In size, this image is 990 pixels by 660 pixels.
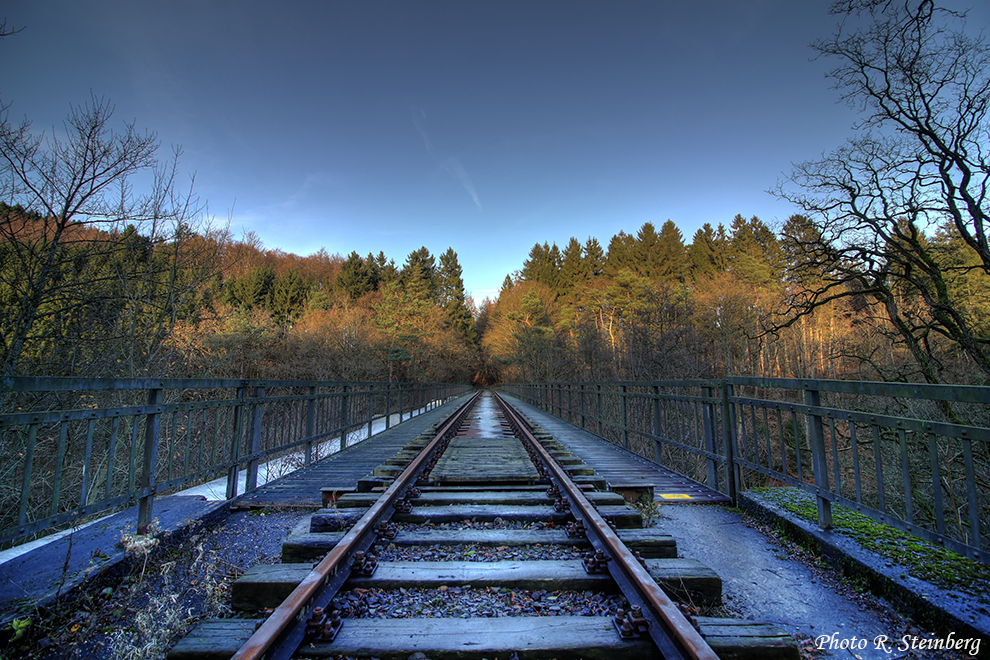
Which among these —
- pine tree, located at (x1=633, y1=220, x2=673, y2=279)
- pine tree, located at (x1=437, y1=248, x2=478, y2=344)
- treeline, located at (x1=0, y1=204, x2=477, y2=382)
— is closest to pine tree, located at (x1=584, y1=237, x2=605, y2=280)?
pine tree, located at (x1=633, y1=220, x2=673, y2=279)

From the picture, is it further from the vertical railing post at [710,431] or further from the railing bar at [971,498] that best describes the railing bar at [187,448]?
the vertical railing post at [710,431]

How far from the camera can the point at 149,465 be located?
125 inches

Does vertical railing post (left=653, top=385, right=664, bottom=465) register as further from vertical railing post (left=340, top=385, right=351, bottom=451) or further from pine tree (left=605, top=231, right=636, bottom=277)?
pine tree (left=605, top=231, right=636, bottom=277)

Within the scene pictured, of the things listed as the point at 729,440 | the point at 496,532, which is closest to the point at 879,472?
the point at 729,440

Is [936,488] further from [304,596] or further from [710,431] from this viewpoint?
[304,596]

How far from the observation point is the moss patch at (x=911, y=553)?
7.44ft

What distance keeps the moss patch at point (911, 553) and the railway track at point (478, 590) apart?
119cm

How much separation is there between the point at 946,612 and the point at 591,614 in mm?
1612

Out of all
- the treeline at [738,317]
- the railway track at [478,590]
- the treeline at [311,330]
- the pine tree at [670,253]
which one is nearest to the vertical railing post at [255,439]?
the railway track at [478,590]

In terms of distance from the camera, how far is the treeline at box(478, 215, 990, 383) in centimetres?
1208

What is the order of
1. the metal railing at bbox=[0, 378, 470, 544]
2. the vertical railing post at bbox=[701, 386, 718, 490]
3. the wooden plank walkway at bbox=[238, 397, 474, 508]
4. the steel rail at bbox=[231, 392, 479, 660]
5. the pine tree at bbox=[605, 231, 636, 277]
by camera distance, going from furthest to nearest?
the pine tree at bbox=[605, 231, 636, 277]
the vertical railing post at bbox=[701, 386, 718, 490]
the wooden plank walkway at bbox=[238, 397, 474, 508]
the metal railing at bbox=[0, 378, 470, 544]
the steel rail at bbox=[231, 392, 479, 660]

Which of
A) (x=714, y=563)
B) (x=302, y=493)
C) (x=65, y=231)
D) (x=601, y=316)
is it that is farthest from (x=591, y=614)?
(x=601, y=316)

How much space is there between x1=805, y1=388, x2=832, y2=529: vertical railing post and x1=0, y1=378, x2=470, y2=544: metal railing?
14.3ft

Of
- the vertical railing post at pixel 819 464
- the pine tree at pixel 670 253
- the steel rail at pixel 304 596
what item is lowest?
the steel rail at pixel 304 596
